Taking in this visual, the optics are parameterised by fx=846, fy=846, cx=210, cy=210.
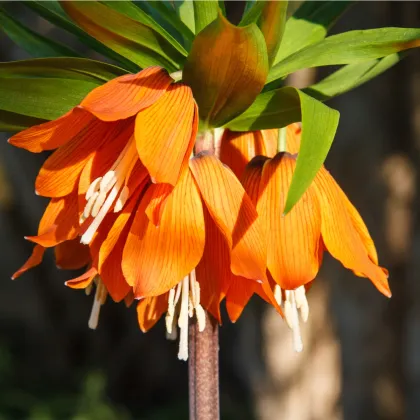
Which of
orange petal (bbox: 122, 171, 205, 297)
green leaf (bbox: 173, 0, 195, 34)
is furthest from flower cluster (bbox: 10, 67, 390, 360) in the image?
green leaf (bbox: 173, 0, 195, 34)

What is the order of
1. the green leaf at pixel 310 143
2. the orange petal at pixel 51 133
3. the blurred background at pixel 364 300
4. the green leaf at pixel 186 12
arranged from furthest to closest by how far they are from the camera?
1. the blurred background at pixel 364 300
2. the green leaf at pixel 186 12
3. the orange petal at pixel 51 133
4. the green leaf at pixel 310 143

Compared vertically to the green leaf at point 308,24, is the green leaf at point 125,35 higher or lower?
lower

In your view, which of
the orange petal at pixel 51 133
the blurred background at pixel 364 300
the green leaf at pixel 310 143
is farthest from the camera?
the blurred background at pixel 364 300

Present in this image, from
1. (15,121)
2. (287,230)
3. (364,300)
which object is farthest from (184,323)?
(364,300)

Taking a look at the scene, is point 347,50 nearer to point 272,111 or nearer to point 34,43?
point 272,111

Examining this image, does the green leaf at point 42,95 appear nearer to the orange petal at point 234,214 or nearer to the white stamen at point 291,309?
the orange petal at point 234,214

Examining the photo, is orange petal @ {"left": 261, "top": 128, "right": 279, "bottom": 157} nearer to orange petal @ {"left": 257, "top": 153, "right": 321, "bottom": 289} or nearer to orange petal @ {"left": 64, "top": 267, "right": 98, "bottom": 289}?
orange petal @ {"left": 257, "top": 153, "right": 321, "bottom": 289}

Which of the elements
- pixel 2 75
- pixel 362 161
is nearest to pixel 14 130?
pixel 2 75

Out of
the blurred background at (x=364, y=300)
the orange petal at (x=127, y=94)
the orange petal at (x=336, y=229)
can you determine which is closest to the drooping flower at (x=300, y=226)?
the orange petal at (x=336, y=229)
